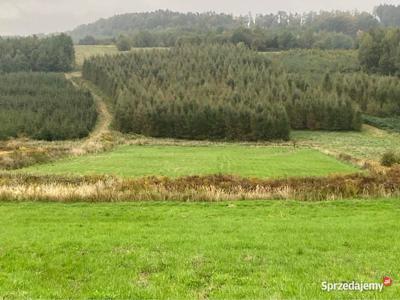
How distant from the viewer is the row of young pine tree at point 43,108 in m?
94.4

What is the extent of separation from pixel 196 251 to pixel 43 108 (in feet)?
347

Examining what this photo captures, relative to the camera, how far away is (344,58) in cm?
16975

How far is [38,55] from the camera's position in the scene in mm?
180125

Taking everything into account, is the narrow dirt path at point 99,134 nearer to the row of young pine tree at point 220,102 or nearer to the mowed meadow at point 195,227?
the mowed meadow at point 195,227

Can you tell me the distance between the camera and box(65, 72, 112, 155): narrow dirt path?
231ft

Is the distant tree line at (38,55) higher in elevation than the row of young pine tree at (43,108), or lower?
higher

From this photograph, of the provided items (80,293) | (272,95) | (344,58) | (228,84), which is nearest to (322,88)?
(272,95)

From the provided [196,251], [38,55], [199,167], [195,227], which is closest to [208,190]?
[195,227]

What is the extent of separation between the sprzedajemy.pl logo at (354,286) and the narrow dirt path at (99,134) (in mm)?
58265

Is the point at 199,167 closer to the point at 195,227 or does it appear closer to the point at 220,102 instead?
the point at 195,227

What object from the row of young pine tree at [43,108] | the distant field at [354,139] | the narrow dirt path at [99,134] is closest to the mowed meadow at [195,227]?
the narrow dirt path at [99,134]

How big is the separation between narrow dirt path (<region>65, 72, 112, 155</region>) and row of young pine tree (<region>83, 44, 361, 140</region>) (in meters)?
3.84

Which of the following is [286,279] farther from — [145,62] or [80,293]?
[145,62]

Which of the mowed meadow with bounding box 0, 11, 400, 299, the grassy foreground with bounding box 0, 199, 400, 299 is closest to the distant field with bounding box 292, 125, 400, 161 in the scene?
the mowed meadow with bounding box 0, 11, 400, 299
